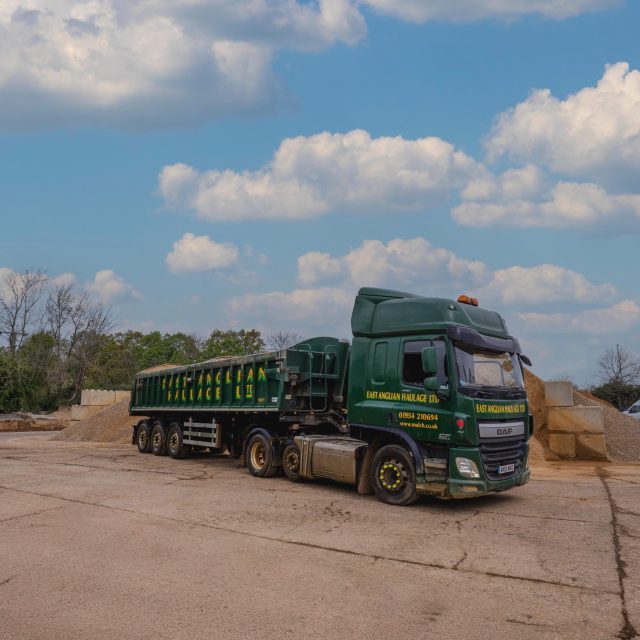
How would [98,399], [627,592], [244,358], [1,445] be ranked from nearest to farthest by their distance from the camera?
[627,592]
[244,358]
[1,445]
[98,399]

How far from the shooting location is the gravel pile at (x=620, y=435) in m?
20.0

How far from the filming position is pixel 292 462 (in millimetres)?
12367

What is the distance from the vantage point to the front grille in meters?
9.34

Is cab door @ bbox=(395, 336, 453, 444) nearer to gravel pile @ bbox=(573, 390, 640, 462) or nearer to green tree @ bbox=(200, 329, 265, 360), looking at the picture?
gravel pile @ bbox=(573, 390, 640, 462)

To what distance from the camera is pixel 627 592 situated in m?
5.77

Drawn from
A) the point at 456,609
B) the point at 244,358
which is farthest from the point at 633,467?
the point at 456,609

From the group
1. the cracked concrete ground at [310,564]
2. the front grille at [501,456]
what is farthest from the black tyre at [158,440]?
the front grille at [501,456]

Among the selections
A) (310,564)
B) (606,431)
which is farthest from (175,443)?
(606,431)

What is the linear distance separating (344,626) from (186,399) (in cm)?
1195

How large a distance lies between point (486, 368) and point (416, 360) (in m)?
1.09

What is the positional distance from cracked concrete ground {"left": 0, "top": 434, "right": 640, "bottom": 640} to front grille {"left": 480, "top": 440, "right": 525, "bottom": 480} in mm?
570

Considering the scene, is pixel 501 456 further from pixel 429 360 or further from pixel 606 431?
pixel 606 431

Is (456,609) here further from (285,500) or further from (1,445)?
(1,445)

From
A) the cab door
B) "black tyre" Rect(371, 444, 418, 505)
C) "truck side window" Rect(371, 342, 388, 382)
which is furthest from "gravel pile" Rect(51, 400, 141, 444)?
the cab door
